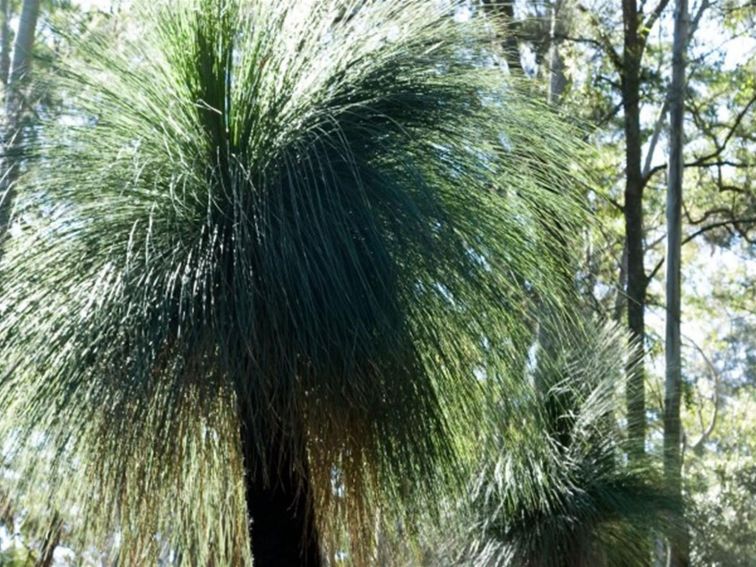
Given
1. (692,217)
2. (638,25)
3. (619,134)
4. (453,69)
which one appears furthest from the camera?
(692,217)

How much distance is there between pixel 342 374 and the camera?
143 inches

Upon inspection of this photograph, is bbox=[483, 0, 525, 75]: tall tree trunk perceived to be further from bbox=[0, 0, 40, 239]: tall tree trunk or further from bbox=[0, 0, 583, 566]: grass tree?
bbox=[0, 0, 40, 239]: tall tree trunk

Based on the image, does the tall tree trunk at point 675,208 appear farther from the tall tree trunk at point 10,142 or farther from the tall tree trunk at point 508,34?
the tall tree trunk at point 10,142

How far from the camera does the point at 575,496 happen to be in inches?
297

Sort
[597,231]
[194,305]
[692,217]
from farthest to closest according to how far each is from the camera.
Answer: [692,217]
[597,231]
[194,305]

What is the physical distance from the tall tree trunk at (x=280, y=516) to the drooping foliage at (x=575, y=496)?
3.37 meters

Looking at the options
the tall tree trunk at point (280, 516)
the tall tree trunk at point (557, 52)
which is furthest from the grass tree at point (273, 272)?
the tall tree trunk at point (557, 52)

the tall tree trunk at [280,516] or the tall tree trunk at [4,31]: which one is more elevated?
the tall tree trunk at [4,31]

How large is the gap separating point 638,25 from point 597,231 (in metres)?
10.0

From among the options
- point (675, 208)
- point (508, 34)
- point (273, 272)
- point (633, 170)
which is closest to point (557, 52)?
point (633, 170)

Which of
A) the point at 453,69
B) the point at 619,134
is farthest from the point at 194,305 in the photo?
the point at 619,134

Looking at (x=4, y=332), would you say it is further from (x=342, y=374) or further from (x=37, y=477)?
(x=342, y=374)

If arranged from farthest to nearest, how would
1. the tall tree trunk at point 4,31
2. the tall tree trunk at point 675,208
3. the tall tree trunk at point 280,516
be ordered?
the tall tree trunk at point 675,208, the tall tree trunk at point 4,31, the tall tree trunk at point 280,516

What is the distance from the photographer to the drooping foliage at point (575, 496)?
7.47 meters
